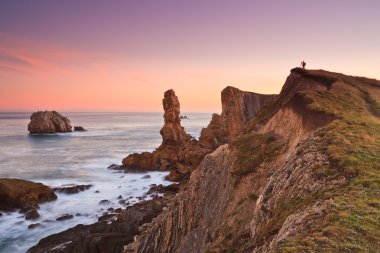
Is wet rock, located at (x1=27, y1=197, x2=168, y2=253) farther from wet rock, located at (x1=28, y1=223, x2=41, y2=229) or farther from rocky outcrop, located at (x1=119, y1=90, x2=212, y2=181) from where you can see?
rocky outcrop, located at (x1=119, y1=90, x2=212, y2=181)

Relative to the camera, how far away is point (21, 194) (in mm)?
45562

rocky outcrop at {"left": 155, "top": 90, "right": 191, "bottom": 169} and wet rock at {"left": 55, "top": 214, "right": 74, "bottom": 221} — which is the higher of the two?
rocky outcrop at {"left": 155, "top": 90, "right": 191, "bottom": 169}

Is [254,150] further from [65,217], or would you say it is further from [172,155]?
[172,155]

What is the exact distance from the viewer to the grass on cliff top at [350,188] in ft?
28.5

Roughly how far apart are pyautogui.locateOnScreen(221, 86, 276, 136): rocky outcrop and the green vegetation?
44480mm

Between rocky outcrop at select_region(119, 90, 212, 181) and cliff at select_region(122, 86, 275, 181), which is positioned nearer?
rocky outcrop at select_region(119, 90, 212, 181)

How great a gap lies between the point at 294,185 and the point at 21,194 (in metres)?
41.5

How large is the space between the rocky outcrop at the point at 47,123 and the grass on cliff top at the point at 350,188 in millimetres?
149098

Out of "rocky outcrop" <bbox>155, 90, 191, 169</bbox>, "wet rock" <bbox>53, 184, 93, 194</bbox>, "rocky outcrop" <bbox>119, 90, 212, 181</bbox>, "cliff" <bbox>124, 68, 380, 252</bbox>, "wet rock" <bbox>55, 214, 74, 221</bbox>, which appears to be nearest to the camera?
"cliff" <bbox>124, 68, 380, 252</bbox>

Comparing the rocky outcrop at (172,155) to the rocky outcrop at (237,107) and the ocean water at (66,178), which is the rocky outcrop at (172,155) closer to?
the ocean water at (66,178)

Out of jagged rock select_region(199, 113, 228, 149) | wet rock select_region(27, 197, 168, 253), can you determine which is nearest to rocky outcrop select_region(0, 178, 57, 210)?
wet rock select_region(27, 197, 168, 253)

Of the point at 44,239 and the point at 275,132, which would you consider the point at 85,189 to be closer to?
the point at 44,239

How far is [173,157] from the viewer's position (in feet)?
230

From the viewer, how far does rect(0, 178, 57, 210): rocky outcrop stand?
4419 centimetres
